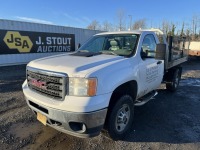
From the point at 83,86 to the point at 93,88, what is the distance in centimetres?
15

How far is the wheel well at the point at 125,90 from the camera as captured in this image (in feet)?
11.2

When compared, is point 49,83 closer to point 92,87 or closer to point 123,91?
point 92,87

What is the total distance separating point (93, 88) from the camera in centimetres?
282

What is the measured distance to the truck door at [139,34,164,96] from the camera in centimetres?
411

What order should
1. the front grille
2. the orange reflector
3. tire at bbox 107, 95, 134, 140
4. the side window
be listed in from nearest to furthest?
the orange reflector, the front grille, tire at bbox 107, 95, 134, 140, the side window

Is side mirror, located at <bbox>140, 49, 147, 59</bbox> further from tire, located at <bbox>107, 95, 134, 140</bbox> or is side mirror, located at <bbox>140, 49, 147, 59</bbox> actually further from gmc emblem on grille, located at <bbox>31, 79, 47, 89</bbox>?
gmc emblem on grille, located at <bbox>31, 79, 47, 89</bbox>

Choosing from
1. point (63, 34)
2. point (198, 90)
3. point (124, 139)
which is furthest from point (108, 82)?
point (63, 34)

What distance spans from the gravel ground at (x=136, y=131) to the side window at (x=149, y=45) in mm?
1564

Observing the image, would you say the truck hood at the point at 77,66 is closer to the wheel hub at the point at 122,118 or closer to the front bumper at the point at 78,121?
the front bumper at the point at 78,121

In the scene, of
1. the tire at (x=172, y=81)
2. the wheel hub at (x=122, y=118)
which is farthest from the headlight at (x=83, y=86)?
the tire at (x=172, y=81)

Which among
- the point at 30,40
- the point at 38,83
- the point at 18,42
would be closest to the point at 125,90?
the point at 38,83

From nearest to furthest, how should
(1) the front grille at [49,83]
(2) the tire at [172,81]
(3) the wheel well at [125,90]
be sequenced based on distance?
(1) the front grille at [49,83] → (3) the wheel well at [125,90] → (2) the tire at [172,81]

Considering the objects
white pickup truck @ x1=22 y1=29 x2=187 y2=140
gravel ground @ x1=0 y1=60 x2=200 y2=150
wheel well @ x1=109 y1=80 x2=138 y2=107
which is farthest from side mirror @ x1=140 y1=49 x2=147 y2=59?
gravel ground @ x1=0 y1=60 x2=200 y2=150

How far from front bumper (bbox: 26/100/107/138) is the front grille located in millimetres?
250
